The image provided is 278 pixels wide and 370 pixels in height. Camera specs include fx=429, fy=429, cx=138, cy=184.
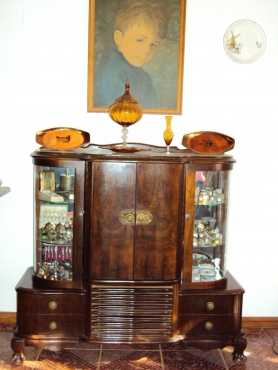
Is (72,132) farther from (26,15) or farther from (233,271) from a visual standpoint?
(233,271)

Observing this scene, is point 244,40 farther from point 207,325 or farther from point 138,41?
point 207,325

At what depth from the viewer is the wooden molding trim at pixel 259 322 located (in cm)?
314

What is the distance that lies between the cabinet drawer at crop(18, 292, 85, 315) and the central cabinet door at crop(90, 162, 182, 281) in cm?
19

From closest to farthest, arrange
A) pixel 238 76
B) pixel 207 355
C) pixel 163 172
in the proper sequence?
1. pixel 163 172
2. pixel 207 355
3. pixel 238 76

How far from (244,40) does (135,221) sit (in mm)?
1468

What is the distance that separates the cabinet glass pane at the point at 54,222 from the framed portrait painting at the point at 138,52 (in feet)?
2.06

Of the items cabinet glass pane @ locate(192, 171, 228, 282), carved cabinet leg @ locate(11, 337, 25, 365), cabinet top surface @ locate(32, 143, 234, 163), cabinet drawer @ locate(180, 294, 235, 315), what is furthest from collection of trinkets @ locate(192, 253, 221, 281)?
carved cabinet leg @ locate(11, 337, 25, 365)

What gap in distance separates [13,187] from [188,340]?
5.07ft

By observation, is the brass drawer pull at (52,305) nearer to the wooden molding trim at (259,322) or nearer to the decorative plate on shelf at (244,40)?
the wooden molding trim at (259,322)

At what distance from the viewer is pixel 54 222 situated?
2635 mm

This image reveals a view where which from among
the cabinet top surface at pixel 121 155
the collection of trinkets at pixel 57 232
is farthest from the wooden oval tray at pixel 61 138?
the collection of trinkets at pixel 57 232

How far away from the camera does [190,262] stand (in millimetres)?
2609

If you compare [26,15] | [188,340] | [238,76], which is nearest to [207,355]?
[188,340]

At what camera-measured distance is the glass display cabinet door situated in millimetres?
2582
